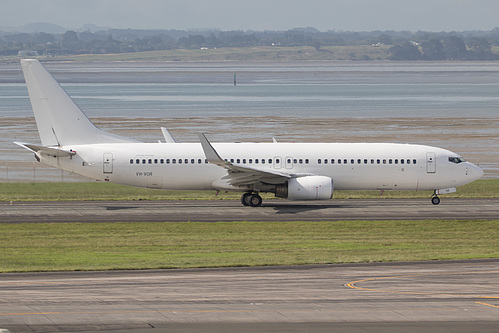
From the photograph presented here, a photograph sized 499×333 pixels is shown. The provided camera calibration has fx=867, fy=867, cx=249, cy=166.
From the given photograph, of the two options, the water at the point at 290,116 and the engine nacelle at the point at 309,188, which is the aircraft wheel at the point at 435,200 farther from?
the water at the point at 290,116

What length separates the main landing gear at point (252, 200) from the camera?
5234 cm

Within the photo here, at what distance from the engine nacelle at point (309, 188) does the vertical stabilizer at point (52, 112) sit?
1226 cm

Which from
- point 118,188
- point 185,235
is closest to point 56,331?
point 185,235

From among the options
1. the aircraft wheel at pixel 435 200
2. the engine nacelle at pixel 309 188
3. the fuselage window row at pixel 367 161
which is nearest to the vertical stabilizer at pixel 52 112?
the engine nacelle at pixel 309 188

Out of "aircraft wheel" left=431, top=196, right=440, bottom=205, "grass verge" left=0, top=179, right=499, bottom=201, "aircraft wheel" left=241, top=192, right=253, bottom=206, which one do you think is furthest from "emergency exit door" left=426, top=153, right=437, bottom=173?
"aircraft wheel" left=241, top=192, right=253, bottom=206

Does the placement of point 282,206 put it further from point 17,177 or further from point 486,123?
point 486,123

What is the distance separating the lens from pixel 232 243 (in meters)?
39.6

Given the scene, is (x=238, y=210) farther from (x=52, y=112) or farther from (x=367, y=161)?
(x=52, y=112)

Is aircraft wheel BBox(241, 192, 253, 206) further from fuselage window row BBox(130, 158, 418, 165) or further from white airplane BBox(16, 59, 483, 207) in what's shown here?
fuselage window row BBox(130, 158, 418, 165)

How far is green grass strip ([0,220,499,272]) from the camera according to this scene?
34344 millimetres

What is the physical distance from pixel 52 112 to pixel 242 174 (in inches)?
473

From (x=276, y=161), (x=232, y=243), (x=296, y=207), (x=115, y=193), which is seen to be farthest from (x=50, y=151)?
(x=232, y=243)

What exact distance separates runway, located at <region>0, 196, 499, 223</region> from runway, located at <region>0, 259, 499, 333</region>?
1523cm

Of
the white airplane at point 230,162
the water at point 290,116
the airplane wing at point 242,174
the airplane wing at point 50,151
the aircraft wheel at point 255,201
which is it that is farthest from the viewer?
the water at point 290,116
